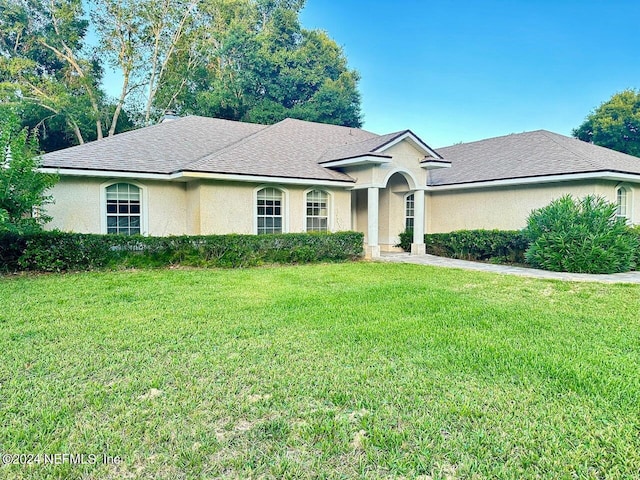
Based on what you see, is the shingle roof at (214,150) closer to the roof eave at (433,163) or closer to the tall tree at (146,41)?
the roof eave at (433,163)

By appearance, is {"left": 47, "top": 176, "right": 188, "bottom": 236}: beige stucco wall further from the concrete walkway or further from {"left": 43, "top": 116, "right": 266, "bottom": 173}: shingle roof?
the concrete walkway

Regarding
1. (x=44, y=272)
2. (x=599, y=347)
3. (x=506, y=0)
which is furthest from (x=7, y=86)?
→ (x=599, y=347)

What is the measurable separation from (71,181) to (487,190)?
16.3 m

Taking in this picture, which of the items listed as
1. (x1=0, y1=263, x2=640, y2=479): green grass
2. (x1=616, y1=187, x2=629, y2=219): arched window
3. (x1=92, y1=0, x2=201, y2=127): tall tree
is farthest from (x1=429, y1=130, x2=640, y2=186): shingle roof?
(x1=92, y1=0, x2=201, y2=127): tall tree

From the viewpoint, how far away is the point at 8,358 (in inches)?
184

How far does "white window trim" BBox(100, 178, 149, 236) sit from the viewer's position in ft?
44.8

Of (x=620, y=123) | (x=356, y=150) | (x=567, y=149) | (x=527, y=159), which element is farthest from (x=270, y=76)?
(x=620, y=123)

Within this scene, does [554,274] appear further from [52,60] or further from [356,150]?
[52,60]

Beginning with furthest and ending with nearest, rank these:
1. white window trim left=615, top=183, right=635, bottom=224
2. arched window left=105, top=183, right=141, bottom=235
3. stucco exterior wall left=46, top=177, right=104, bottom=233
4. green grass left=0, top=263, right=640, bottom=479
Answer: white window trim left=615, top=183, right=635, bottom=224 → arched window left=105, top=183, right=141, bottom=235 → stucco exterior wall left=46, top=177, right=104, bottom=233 → green grass left=0, top=263, right=640, bottom=479

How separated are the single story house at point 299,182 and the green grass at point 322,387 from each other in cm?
676

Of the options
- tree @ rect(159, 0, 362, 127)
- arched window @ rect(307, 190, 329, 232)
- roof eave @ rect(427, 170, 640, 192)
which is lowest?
arched window @ rect(307, 190, 329, 232)

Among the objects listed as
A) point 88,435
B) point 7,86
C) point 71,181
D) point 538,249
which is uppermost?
point 7,86

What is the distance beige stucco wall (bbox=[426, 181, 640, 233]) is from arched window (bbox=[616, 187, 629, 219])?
25.1 inches

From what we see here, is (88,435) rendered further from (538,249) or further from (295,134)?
(295,134)
